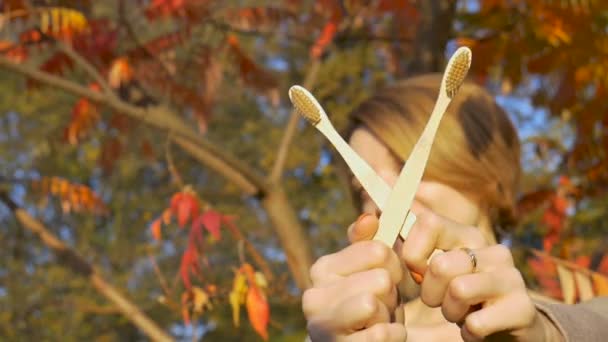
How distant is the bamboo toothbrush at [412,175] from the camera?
55cm

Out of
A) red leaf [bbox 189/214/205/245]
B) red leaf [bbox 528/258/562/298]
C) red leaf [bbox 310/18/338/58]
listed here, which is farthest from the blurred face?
red leaf [bbox 310/18/338/58]

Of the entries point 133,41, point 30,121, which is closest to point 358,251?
point 133,41

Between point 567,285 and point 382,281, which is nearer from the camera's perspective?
point 382,281

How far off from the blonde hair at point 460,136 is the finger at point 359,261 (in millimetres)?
562

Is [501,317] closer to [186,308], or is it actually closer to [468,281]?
[468,281]

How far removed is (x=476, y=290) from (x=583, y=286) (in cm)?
111

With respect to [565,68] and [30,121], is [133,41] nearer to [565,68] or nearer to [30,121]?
[565,68]

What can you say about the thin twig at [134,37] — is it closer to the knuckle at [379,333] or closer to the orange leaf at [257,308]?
the orange leaf at [257,308]

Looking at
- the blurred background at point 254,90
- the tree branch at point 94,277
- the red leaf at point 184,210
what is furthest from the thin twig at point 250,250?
the tree branch at point 94,277

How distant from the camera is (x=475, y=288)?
521 mm

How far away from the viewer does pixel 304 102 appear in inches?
23.3

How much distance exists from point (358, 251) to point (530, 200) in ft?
7.11

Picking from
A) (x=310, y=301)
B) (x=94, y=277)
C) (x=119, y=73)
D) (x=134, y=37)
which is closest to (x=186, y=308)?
(x=94, y=277)

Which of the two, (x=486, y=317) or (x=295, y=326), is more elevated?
(x=295, y=326)
